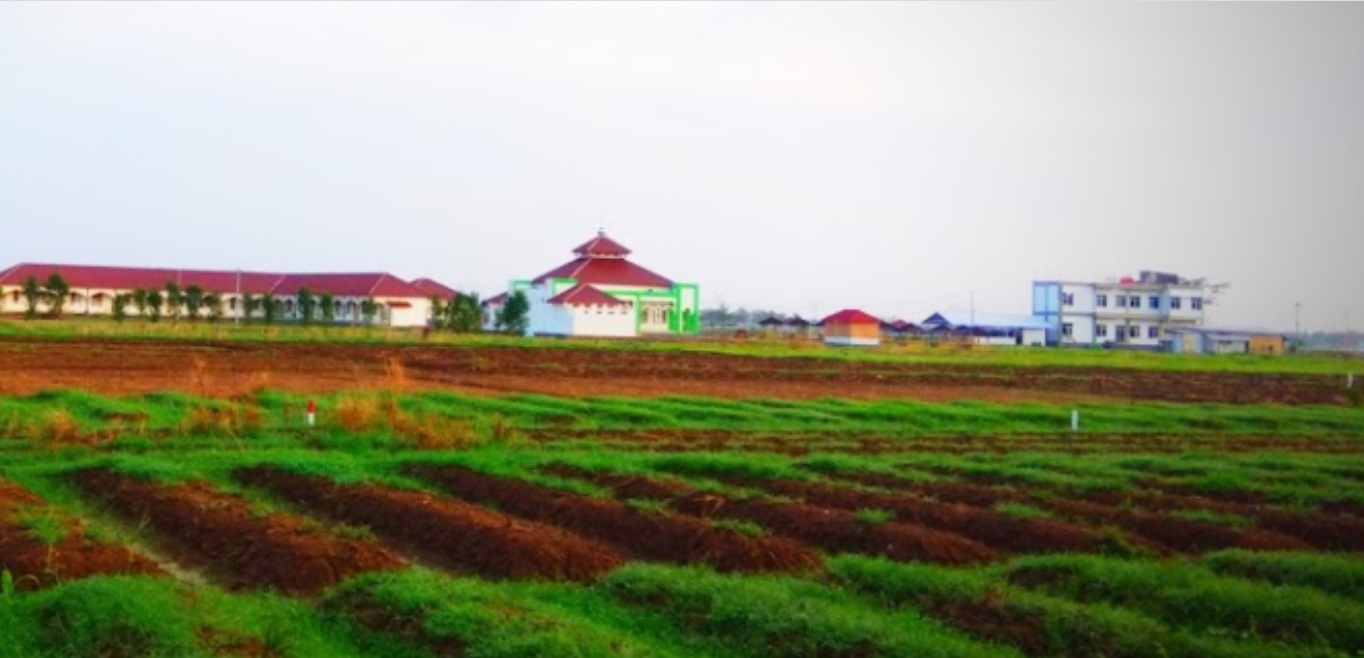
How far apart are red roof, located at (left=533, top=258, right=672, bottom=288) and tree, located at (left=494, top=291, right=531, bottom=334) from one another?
17.3 feet

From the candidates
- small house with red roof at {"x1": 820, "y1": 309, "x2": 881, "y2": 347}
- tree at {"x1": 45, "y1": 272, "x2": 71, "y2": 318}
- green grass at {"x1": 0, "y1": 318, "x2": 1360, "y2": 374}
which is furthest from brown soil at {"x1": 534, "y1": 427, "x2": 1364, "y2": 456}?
small house with red roof at {"x1": 820, "y1": 309, "x2": 881, "y2": 347}

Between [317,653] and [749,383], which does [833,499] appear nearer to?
[317,653]

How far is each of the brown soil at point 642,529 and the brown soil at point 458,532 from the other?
44 centimetres

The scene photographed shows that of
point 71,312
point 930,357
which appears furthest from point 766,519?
point 71,312

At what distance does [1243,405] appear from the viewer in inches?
1642

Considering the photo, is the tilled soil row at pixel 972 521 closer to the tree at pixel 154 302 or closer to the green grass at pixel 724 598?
the green grass at pixel 724 598

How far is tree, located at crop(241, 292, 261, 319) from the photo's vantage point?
8575 cm

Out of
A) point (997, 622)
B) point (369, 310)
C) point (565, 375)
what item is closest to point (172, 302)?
point (369, 310)

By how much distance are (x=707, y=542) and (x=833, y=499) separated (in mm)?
3835

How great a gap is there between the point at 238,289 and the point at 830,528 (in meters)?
90.8

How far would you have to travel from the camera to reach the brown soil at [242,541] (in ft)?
39.8

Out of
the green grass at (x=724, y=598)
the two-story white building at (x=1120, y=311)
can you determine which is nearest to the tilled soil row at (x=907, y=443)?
the green grass at (x=724, y=598)

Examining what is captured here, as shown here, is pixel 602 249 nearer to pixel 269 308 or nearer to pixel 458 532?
pixel 269 308

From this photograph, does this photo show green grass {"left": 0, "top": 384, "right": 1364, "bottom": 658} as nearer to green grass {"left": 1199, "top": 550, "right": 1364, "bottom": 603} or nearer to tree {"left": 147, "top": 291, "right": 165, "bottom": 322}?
green grass {"left": 1199, "top": 550, "right": 1364, "bottom": 603}
